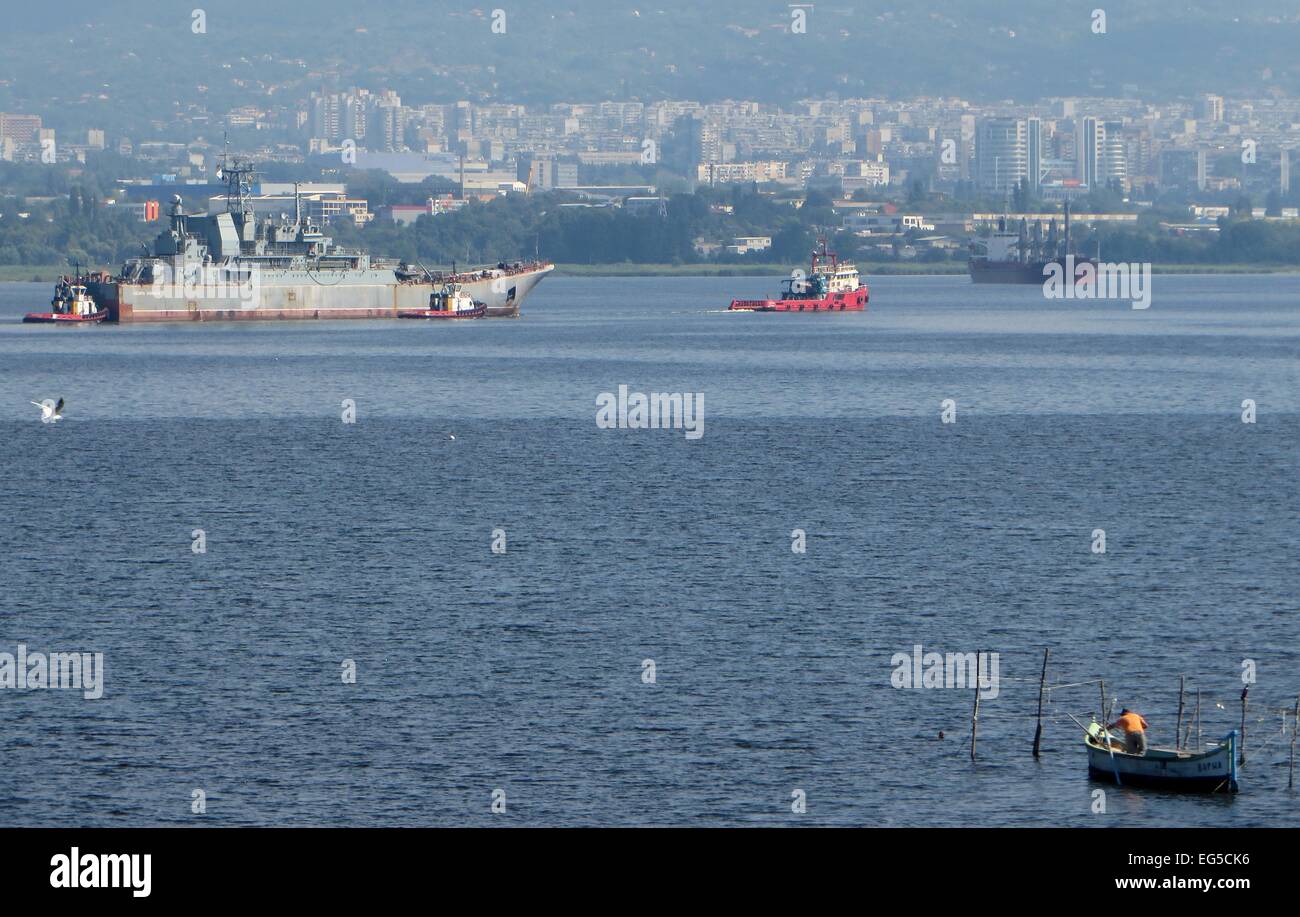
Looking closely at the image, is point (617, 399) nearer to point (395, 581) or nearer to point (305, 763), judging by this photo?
point (395, 581)

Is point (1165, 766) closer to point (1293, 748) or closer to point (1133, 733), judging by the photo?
point (1133, 733)

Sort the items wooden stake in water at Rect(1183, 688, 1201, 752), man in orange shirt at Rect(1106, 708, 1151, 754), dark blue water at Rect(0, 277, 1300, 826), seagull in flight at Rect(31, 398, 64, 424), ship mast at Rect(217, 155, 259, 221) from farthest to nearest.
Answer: ship mast at Rect(217, 155, 259, 221), seagull in flight at Rect(31, 398, 64, 424), wooden stake in water at Rect(1183, 688, 1201, 752), man in orange shirt at Rect(1106, 708, 1151, 754), dark blue water at Rect(0, 277, 1300, 826)

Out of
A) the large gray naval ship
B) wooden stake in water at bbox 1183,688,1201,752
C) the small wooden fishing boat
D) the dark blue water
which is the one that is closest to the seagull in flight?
the dark blue water

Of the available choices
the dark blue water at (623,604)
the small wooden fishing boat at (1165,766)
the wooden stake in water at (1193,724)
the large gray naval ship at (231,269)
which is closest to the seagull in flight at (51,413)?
the dark blue water at (623,604)

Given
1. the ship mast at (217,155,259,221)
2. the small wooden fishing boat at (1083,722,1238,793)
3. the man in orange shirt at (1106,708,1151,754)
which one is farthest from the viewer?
the ship mast at (217,155,259,221)

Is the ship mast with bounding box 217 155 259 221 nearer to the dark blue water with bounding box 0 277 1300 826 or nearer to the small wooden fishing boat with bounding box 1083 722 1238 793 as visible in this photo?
the dark blue water with bounding box 0 277 1300 826

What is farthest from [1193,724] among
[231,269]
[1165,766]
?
[231,269]
